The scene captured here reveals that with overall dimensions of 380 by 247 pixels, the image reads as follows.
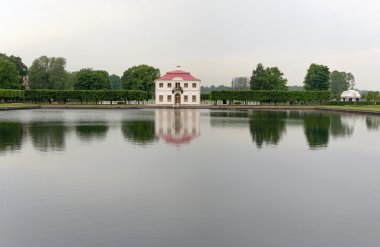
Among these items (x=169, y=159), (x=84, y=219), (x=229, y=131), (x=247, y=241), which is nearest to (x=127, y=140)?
(x=169, y=159)

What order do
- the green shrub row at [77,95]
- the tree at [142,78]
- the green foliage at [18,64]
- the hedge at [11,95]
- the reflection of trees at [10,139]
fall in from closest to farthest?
the reflection of trees at [10,139] < the hedge at [11,95] < the green shrub row at [77,95] < the tree at [142,78] < the green foliage at [18,64]

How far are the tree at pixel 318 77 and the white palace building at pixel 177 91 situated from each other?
30.4m

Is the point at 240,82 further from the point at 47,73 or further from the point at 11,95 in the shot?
the point at 11,95

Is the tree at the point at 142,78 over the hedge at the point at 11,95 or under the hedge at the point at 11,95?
over

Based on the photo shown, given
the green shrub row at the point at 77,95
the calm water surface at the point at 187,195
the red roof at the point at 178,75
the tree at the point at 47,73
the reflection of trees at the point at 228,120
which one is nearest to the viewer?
the calm water surface at the point at 187,195

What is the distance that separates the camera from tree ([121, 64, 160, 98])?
96875 mm

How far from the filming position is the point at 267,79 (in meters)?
94.4

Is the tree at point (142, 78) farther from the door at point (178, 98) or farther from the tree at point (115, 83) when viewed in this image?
the tree at point (115, 83)

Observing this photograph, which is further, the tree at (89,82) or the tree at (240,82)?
the tree at (240,82)

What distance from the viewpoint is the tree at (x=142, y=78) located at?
96.9m

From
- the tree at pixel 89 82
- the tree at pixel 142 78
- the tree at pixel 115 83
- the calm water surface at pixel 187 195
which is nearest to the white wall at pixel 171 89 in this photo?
the tree at pixel 142 78

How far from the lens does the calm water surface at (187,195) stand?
8.73 metres

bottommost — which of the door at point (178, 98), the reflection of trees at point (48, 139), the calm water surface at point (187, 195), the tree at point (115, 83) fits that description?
the calm water surface at point (187, 195)

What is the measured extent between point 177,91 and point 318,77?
36031 mm
